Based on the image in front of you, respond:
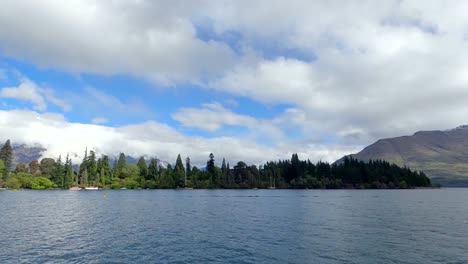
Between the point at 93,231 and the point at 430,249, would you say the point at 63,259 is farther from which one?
the point at 430,249

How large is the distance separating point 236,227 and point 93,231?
95.0ft

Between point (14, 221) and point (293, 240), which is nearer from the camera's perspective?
point (293, 240)

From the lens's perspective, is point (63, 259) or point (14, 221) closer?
point (63, 259)

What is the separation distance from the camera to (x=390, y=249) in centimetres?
5178

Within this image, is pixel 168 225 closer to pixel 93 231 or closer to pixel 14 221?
pixel 93 231

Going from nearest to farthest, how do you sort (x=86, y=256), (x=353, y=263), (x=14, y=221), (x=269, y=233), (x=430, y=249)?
(x=353, y=263) → (x=86, y=256) → (x=430, y=249) → (x=269, y=233) → (x=14, y=221)

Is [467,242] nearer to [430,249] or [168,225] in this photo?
[430,249]

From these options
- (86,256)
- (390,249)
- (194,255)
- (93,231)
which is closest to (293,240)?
(390,249)

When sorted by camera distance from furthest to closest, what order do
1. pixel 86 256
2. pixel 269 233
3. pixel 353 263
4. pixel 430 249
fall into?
pixel 269 233 → pixel 430 249 → pixel 86 256 → pixel 353 263

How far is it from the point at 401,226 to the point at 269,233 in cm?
→ 3177

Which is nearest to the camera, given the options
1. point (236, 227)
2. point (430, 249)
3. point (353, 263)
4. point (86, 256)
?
point (353, 263)

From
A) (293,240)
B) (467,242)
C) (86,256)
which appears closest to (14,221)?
(86,256)

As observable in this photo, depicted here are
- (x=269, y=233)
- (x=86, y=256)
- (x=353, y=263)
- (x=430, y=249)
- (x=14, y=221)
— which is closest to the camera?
(x=353, y=263)

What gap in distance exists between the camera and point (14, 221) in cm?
7931
